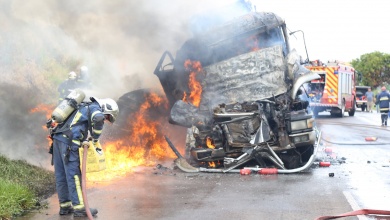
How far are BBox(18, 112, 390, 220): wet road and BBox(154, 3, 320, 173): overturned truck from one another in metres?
0.40

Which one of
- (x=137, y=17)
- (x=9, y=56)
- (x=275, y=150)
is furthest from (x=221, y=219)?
(x=9, y=56)

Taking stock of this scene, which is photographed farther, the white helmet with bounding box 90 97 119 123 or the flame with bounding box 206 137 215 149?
the flame with bounding box 206 137 215 149

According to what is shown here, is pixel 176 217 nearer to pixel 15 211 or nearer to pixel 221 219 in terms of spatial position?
pixel 221 219

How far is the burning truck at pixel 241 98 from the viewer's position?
9.16 meters

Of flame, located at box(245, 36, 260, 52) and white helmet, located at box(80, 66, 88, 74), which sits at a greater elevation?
flame, located at box(245, 36, 260, 52)

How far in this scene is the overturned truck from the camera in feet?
30.0

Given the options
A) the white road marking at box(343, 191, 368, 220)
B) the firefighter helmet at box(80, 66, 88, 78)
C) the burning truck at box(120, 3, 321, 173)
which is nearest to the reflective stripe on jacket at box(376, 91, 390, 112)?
the burning truck at box(120, 3, 321, 173)

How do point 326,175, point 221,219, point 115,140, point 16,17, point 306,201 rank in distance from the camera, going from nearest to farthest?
1. point 221,219
2. point 306,201
3. point 326,175
4. point 115,140
5. point 16,17

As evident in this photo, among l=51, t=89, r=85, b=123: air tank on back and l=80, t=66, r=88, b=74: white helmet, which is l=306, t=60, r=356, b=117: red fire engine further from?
l=51, t=89, r=85, b=123: air tank on back

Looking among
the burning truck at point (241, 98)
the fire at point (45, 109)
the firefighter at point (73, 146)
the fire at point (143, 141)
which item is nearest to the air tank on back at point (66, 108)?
the firefighter at point (73, 146)

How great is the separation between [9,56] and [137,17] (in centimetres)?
364

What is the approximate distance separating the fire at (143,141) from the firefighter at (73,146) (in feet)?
12.0

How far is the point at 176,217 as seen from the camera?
6.04 m

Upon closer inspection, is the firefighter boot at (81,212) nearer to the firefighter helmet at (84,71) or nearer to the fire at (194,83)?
the fire at (194,83)
